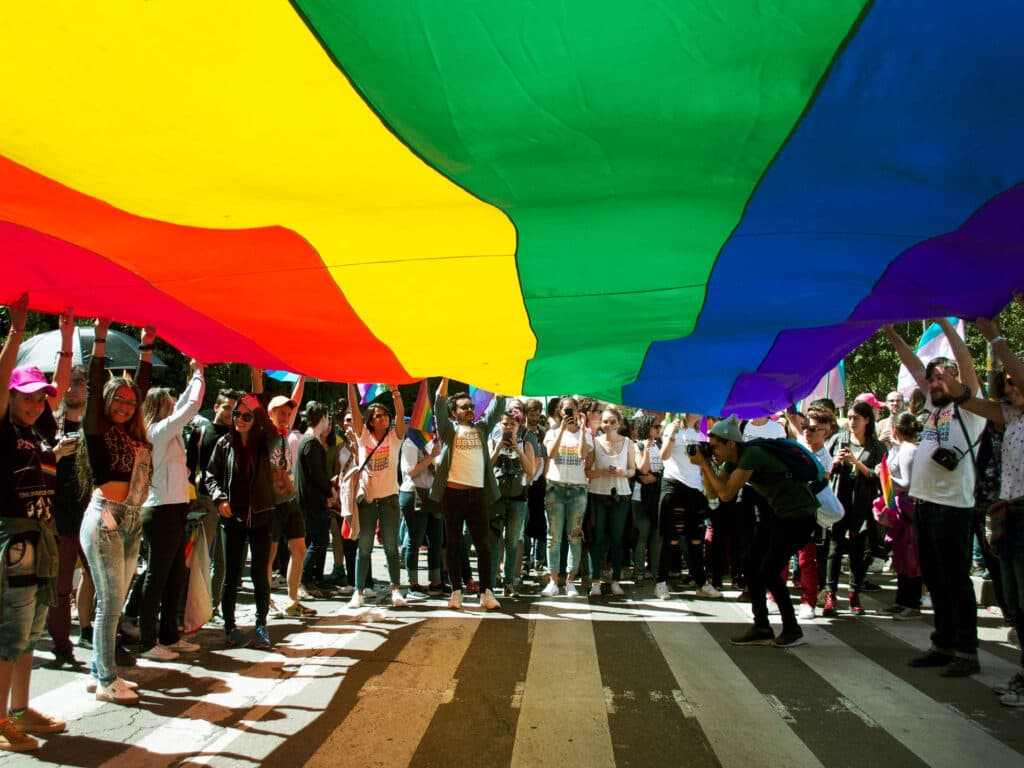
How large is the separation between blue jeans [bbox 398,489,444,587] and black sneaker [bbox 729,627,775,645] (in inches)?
152

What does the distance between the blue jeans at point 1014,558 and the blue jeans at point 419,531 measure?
596 centimetres

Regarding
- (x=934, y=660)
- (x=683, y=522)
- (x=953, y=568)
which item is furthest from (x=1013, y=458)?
(x=683, y=522)

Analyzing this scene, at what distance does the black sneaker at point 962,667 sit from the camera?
20.8 ft

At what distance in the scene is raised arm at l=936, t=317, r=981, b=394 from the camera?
5.71m

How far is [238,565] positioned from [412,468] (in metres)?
3.13

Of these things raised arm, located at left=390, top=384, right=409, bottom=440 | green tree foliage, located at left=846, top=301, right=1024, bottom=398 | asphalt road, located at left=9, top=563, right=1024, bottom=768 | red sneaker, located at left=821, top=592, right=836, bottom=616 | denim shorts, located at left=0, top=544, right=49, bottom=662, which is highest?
green tree foliage, located at left=846, top=301, right=1024, bottom=398

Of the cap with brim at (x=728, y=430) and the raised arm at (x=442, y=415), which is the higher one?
the raised arm at (x=442, y=415)

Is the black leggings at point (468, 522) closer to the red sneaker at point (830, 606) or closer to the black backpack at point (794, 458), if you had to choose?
the black backpack at point (794, 458)

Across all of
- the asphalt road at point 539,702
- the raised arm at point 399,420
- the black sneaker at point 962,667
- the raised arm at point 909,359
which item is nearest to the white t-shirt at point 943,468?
the raised arm at point 909,359

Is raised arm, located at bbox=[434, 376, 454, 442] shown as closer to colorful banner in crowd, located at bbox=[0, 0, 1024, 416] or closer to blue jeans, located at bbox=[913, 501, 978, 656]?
colorful banner in crowd, located at bbox=[0, 0, 1024, 416]

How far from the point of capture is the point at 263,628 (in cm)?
717

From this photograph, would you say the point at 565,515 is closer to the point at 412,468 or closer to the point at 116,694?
the point at 412,468

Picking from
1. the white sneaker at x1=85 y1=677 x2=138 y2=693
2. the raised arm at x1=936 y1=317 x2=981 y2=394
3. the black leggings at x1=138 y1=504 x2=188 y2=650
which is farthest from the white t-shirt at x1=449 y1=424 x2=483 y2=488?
the raised arm at x1=936 y1=317 x2=981 y2=394

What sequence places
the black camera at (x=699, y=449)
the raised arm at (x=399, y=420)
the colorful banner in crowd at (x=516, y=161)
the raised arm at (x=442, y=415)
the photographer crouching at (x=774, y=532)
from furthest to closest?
the raised arm at (x=399, y=420) → the raised arm at (x=442, y=415) → the black camera at (x=699, y=449) → the photographer crouching at (x=774, y=532) → the colorful banner in crowd at (x=516, y=161)
